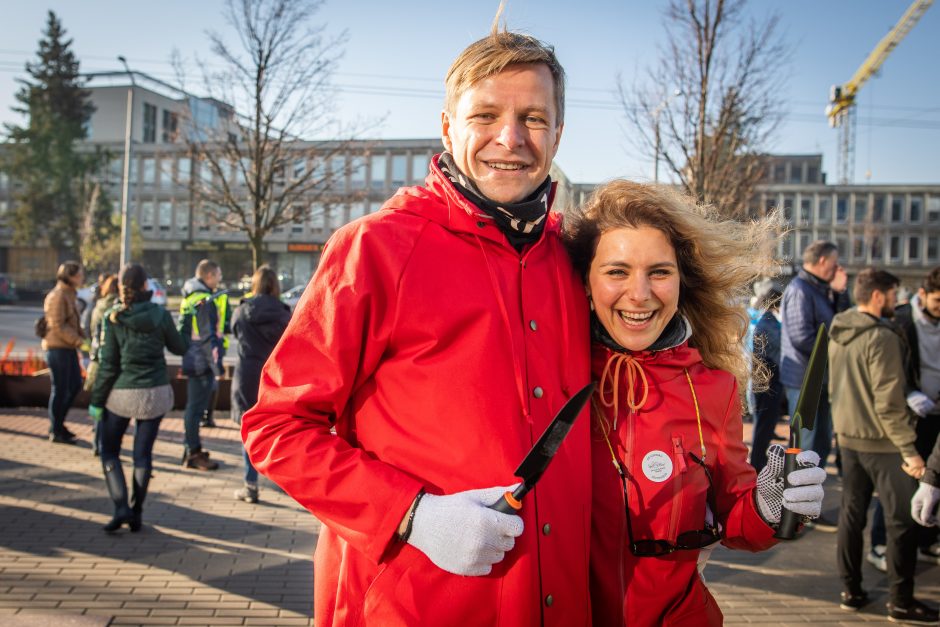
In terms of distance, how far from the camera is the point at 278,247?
194 ft

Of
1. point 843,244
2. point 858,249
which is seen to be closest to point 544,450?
point 858,249

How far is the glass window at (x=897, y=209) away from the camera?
225 feet

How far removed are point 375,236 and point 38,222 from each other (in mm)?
54867

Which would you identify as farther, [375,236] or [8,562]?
[8,562]

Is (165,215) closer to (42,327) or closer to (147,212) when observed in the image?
(147,212)

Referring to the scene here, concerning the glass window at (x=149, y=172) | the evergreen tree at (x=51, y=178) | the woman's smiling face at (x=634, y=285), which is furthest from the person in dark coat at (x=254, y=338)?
the glass window at (x=149, y=172)

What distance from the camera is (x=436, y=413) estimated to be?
A: 178 cm

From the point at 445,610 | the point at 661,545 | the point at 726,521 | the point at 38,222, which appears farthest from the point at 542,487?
the point at 38,222

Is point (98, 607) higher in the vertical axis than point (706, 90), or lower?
lower

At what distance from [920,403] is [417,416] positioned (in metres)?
4.99

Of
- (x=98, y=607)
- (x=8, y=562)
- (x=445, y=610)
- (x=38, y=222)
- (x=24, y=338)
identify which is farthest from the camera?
(x=38, y=222)

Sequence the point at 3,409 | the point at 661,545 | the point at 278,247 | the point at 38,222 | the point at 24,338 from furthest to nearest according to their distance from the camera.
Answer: the point at 278,247, the point at 38,222, the point at 24,338, the point at 3,409, the point at 661,545

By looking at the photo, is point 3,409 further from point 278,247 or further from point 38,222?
point 278,247

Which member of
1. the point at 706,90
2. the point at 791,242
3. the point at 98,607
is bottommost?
the point at 98,607
